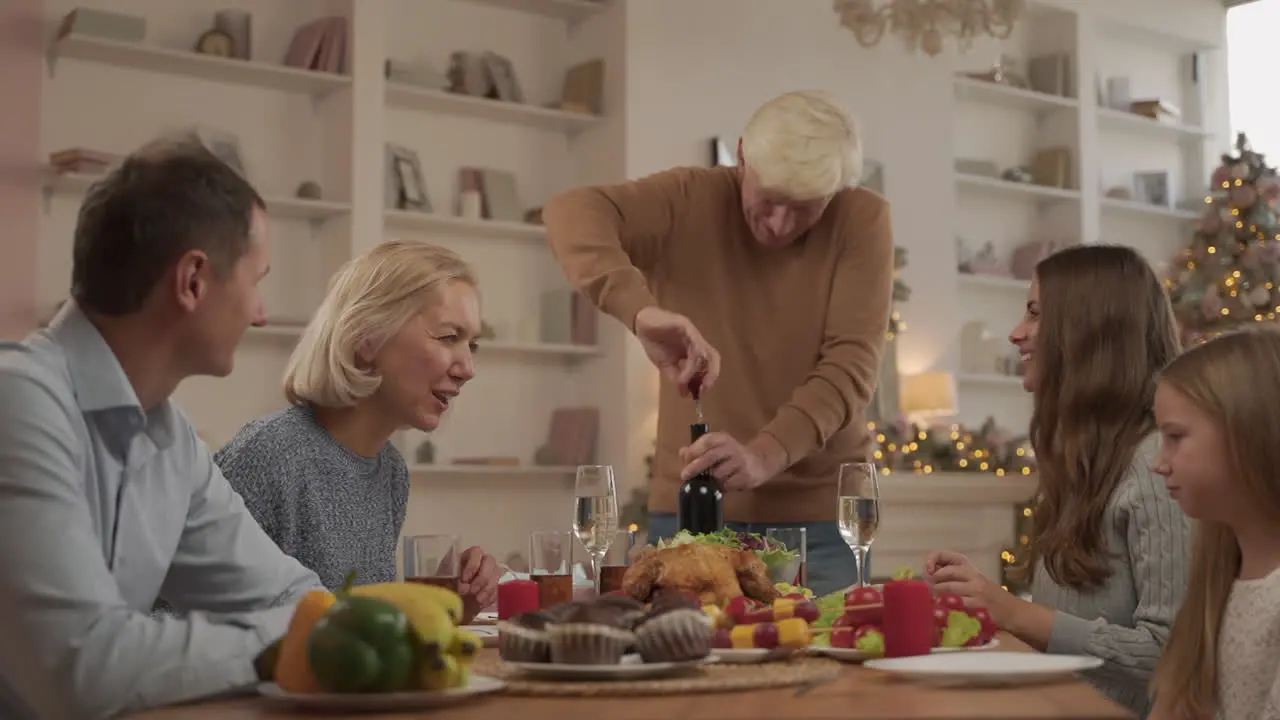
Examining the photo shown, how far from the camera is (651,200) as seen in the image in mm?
3318

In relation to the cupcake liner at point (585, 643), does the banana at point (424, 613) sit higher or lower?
higher

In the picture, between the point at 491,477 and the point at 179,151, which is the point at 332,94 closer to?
the point at 491,477

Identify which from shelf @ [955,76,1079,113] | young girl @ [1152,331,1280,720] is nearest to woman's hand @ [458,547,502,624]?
young girl @ [1152,331,1280,720]

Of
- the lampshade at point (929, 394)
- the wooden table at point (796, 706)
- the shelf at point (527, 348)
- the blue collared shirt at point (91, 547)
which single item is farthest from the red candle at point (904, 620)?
the lampshade at point (929, 394)

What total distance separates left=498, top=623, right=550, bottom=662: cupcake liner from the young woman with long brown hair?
751 mm

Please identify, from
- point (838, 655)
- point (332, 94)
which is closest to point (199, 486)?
Answer: point (838, 655)

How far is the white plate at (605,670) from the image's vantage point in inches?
58.6

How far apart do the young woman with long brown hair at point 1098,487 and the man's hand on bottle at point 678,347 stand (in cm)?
60

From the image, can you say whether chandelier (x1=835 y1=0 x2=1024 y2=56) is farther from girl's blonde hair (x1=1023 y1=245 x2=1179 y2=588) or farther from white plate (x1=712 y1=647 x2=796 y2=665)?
white plate (x1=712 y1=647 x2=796 y2=665)

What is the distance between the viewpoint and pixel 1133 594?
2.33 m

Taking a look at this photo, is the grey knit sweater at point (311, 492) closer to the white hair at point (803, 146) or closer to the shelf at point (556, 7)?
the white hair at point (803, 146)

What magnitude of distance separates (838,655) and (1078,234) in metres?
7.06

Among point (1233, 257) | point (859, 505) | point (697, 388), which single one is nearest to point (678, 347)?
point (697, 388)

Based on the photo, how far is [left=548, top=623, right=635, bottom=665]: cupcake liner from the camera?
1.50 meters
